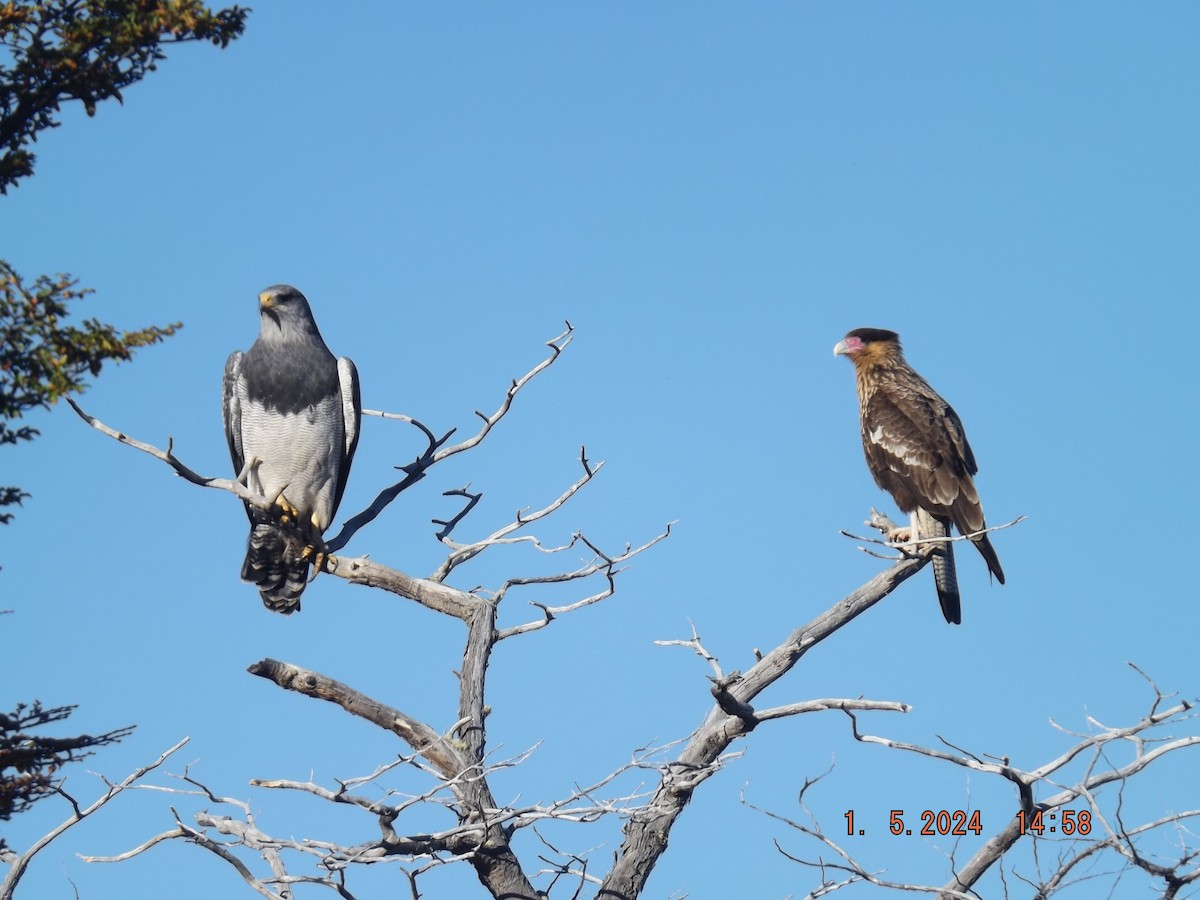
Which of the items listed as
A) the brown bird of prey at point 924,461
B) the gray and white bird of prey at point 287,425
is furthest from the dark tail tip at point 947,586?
the gray and white bird of prey at point 287,425

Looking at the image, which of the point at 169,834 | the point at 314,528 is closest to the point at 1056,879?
the point at 169,834

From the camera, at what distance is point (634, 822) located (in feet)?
16.8

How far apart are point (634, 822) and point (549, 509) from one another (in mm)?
1412

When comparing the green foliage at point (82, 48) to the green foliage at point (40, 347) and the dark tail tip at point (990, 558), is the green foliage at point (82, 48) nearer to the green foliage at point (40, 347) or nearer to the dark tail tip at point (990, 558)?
the green foliage at point (40, 347)

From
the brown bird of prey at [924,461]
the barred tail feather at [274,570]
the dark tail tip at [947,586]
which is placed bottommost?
the barred tail feather at [274,570]

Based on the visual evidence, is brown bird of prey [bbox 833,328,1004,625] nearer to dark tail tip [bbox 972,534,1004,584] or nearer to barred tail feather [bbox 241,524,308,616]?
dark tail tip [bbox 972,534,1004,584]

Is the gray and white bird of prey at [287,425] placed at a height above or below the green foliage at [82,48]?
below

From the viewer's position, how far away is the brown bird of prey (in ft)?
21.7

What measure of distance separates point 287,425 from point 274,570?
766mm

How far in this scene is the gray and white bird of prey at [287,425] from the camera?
21.0 ft

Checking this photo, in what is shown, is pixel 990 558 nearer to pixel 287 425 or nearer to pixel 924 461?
pixel 924 461

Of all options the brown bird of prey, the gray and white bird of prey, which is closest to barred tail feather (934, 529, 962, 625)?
the brown bird of prey

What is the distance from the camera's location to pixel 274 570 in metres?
6.41

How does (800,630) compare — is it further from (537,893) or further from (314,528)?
(314,528)
